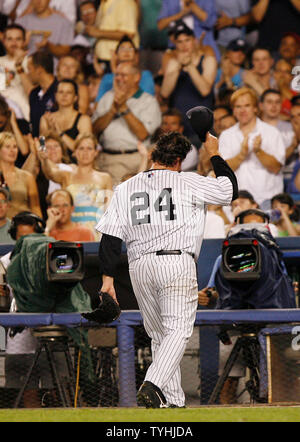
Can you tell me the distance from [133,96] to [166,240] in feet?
15.5

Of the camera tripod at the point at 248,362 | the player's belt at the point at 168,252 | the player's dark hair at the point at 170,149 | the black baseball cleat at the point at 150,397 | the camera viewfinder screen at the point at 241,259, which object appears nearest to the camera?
the black baseball cleat at the point at 150,397

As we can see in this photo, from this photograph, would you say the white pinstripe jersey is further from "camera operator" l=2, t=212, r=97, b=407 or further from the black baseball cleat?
"camera operator" l=2, t=212, r=97, b=407

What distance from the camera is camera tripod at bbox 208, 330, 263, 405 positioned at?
6.48 m

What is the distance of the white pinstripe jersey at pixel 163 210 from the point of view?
5.39 metres

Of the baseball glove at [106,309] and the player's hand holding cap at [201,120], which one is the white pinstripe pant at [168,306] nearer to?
the baseball glove at [106,309]

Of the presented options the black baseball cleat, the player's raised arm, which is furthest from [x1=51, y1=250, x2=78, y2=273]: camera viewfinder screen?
the black baseball cleat

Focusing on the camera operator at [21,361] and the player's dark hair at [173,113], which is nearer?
the camera operator at [21,361]

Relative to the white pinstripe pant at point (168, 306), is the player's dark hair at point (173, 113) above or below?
above

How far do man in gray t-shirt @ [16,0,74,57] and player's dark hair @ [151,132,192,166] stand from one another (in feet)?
17.1

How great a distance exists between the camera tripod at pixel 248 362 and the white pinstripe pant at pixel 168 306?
1203mm

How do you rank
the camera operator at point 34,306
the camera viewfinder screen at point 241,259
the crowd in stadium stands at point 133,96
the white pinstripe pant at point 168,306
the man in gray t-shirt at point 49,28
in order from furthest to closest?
the man in gray t-shirt at point 49,28
the crowd in stadium stands at point 133,96
the camera operator at point 34,306
the camera viewfinder screen at point 241,259
the white pinstripe pant at point 168,306

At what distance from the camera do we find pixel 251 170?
9.32 m

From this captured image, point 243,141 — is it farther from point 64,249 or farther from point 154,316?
point 154,316

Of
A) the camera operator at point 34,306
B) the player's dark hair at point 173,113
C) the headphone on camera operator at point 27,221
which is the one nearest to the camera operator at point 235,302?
the camera operator at point 34,306
